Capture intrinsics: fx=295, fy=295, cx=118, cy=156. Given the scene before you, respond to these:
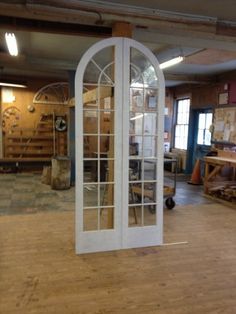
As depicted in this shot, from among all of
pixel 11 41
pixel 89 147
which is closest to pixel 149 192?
pixel 89 147

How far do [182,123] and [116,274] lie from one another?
25.4 ft

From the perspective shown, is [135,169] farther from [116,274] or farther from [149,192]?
[116,274]

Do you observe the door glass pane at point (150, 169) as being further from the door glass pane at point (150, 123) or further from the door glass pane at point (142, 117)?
the door glass pane at point (150, 123)

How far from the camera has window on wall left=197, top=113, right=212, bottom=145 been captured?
27.7 feet

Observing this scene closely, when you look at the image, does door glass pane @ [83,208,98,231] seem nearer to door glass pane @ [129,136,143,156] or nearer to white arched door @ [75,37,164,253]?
white arched door @ [75,37,164,253]

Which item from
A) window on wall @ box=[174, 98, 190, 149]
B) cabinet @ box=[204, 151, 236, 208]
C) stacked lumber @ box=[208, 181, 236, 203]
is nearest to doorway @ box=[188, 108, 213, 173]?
window on wall @ box=[174, 98, 190, 149]

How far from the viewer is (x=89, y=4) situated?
A: 309 centimetres

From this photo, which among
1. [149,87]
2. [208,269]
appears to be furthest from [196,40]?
[208,269]

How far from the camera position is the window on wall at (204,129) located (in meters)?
8.43

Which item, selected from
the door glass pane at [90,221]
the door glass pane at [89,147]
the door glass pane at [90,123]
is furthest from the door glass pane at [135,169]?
the door glass pane at [89,147]

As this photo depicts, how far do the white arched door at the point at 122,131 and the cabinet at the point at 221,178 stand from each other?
2.76 m

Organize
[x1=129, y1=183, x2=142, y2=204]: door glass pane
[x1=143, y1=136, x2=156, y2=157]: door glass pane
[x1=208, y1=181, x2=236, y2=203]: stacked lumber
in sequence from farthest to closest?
[x1=208, y1=181, x2=236, y2=203]: stacked lumber → [x1=129, y1=183, x2=142, y2=204]: door glass pane → [x1=143, y1=136, x2=156, y2=157]: door glass pane

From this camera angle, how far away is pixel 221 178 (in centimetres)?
721

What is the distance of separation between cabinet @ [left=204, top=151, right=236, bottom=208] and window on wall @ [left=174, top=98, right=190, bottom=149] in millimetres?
2591
